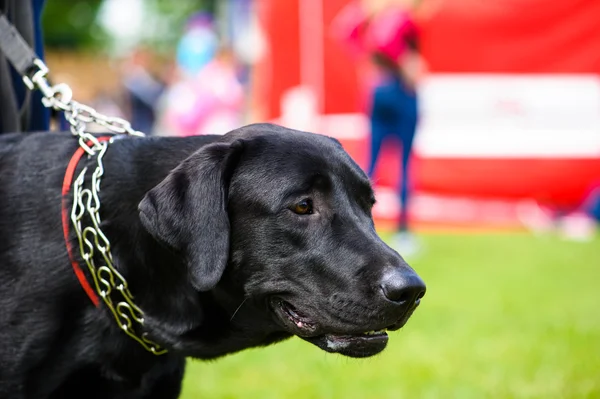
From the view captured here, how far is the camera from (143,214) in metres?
2.64

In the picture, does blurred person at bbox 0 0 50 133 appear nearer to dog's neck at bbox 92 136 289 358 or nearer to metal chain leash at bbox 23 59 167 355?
metal chain leash at bbox 23 59 167 355

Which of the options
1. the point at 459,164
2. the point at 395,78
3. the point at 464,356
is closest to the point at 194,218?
the point at 464,356

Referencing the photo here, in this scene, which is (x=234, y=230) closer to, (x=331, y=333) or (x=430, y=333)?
→ (x=331, y=333)

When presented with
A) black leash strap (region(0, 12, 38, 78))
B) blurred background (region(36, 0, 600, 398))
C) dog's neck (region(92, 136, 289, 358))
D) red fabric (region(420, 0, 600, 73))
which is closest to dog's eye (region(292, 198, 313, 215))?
dog's neck (region(92, 136, 289, 358))

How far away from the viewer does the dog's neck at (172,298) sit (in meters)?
2.79

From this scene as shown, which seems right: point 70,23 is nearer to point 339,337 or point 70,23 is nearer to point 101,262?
point 101,262

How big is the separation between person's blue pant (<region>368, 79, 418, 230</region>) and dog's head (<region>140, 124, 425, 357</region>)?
19.8ft

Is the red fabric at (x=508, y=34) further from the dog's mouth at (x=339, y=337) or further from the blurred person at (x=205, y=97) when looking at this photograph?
the dog's mouth at (x=339, y=337)

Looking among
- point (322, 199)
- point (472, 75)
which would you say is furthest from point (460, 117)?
point (322, 199)

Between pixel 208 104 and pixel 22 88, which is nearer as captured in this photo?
pixel 22 88

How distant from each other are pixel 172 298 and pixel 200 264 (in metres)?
0.28

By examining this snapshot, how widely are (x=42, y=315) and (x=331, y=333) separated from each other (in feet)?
3.11

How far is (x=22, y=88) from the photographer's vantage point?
3598 millimetres

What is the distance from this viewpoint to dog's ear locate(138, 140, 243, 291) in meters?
2.60
